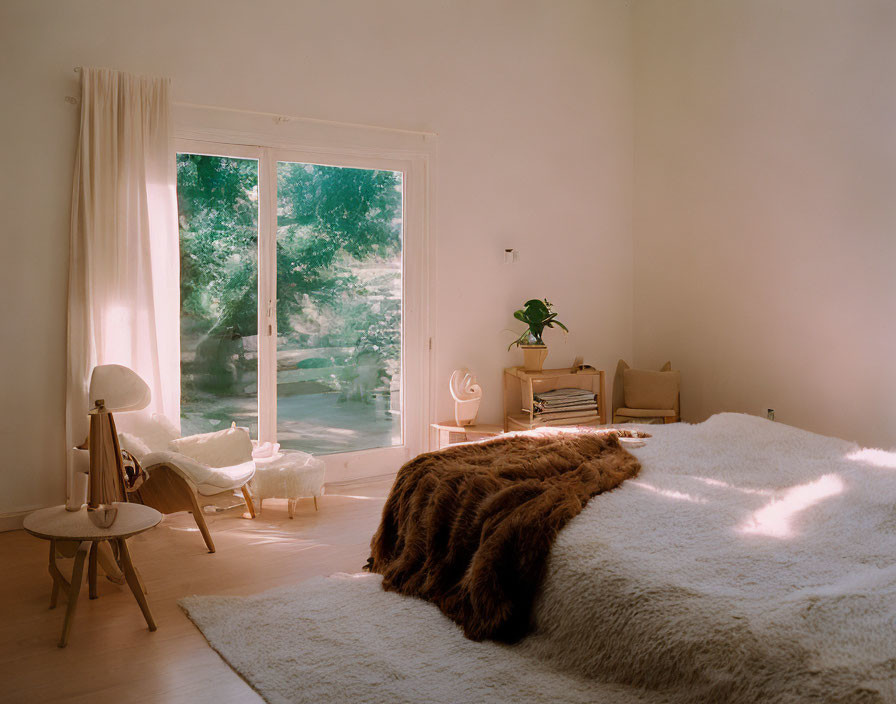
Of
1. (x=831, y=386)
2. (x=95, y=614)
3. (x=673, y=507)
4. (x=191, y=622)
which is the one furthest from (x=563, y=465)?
(x=831, y=386)

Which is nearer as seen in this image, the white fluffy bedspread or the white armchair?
A: the white fluffy bedspread

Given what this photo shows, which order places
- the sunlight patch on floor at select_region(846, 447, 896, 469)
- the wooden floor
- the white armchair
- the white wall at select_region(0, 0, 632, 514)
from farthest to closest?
the white wall at select_region(0, 0, 632, 514) < the white armchair < the sunlight patch on floor at select_region(846, 447, 896, 469) < the wooden floor

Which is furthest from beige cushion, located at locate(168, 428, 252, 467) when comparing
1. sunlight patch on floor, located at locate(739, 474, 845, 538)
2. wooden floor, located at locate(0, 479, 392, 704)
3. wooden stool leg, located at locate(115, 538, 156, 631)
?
sunlight patch on floor, located at locate(739, 474, 845, 538)

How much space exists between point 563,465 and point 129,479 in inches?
74.6

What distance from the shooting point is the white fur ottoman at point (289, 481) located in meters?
3.92

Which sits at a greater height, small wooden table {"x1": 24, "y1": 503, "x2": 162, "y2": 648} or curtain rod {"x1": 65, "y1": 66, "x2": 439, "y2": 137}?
curtain rod {"x1": 65, "y1": 66, "x2": 439, "y2": 137}

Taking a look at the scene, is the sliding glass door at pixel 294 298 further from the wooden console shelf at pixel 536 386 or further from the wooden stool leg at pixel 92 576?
the wooden stool leg at pixel 92 576

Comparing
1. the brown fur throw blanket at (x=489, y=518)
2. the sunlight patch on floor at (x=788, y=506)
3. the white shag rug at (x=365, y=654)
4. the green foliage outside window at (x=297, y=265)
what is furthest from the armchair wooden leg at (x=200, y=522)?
the sunlight patch on floor at (x=788, y=506)

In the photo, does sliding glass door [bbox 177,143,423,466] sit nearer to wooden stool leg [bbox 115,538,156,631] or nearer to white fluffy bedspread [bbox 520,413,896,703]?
wooden stool leg [bbox 115,538,156,631]

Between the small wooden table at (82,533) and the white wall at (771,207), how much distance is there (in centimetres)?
383

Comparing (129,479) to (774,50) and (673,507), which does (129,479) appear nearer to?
(673,507)

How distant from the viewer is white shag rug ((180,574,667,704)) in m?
2.10

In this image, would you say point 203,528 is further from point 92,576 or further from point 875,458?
point 875,458

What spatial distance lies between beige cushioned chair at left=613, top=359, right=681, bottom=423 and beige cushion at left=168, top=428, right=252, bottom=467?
259 centimetres
